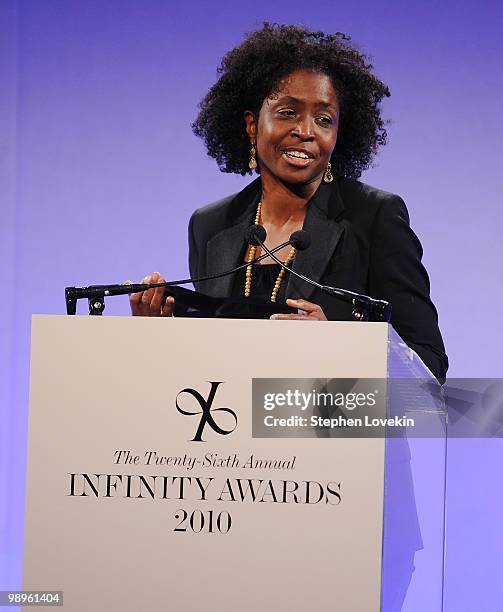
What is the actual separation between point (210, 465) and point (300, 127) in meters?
1.62

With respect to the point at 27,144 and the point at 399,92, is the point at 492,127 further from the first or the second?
the point at 27,144

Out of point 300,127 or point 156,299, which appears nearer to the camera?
point 156,299

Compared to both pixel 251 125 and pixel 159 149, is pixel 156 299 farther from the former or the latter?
pixel 159 149

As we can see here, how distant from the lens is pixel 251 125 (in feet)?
9.93

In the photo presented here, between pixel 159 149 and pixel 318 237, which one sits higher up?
pixel 159 149

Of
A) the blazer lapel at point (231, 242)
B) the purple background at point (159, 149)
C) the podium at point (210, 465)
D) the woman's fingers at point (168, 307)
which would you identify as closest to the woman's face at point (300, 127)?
the blazer lapel at point (231, 242)

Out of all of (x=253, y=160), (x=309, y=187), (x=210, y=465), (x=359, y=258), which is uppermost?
(x=253, y=160)

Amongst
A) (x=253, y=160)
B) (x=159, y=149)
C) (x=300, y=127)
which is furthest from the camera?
(x=159, y=149)

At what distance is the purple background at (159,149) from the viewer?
123 inches

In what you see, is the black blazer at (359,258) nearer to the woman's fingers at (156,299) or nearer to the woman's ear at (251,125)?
the woman's ear at (251,125)

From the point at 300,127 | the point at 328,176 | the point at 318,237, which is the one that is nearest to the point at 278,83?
the point at 300,127

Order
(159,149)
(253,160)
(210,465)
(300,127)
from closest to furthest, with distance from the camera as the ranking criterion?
(210,465) → (300,127) → (253,160) → (159,149)

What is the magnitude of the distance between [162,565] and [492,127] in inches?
85.9

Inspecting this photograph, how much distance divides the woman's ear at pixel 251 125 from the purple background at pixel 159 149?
9.1 inches
